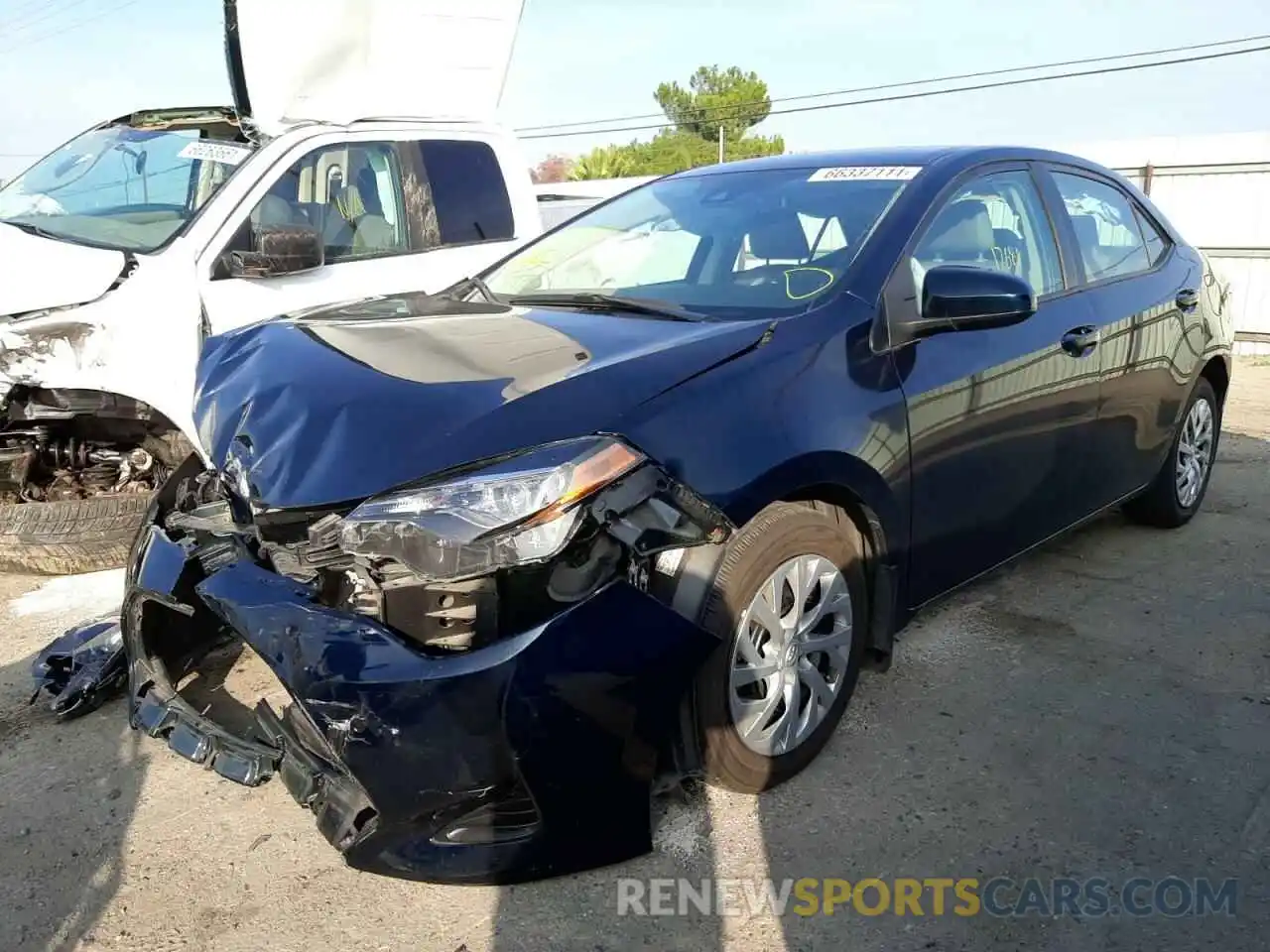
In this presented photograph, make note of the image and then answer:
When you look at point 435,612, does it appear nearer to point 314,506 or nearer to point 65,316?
point 314,506

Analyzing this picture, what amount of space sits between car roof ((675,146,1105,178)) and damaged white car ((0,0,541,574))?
1.81m

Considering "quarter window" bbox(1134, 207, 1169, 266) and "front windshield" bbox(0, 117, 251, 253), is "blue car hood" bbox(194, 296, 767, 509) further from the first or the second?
"quarter window" bbox(1134, 207, 1169, 266)

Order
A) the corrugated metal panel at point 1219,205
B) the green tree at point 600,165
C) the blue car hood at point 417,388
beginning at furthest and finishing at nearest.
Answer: the green tree at point 600,165
the corrugated metal panel at point 1219,205
the blue car hood at point 417,388

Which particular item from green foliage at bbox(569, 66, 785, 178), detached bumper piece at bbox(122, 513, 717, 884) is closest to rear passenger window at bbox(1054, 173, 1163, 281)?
detached bumper piece at bbox(122, 513, 717, 884)

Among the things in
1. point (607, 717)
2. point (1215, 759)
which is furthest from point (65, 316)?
point (1215, 759)

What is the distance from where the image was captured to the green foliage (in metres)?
48.1

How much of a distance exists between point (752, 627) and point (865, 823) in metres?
0.61

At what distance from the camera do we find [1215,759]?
9.69 feet

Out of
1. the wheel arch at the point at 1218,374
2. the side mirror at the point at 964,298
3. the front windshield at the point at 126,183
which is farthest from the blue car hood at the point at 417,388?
the wheel arch at the point at 1218,374

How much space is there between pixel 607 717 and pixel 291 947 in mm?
846

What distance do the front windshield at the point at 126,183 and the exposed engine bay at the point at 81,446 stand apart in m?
0.70

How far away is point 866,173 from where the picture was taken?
3.30 m

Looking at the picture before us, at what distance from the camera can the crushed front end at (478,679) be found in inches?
81.1

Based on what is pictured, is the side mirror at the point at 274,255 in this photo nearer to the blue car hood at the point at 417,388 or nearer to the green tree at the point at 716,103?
the blue car hood at the point at 417,388
